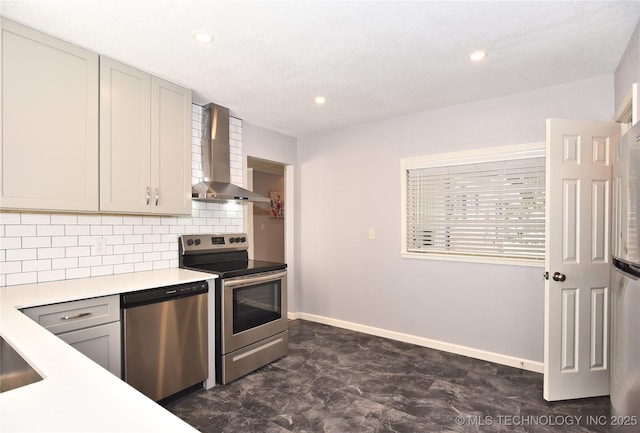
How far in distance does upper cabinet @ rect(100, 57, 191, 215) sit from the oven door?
0.79 meters

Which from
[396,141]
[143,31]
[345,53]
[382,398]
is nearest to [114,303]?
[143,31]

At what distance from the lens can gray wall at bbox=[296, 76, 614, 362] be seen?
2.96 m

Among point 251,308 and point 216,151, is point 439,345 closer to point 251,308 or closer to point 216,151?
point 251,308

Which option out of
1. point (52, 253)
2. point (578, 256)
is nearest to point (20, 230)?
point (52, 253)

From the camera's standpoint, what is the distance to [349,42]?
7.07 feet

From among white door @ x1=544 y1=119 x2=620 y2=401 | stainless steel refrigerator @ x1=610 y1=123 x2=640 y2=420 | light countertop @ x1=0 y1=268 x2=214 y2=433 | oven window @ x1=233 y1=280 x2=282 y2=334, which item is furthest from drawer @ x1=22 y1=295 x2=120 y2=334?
white door @ x1=544 y1=119 x2=620 y2=401

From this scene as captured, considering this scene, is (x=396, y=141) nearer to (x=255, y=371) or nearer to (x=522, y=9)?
(x=522, y=9)

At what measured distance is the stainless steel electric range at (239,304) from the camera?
106 inches

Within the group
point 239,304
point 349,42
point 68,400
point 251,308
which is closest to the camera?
point 68,400

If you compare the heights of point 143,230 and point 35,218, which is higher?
point 35,218

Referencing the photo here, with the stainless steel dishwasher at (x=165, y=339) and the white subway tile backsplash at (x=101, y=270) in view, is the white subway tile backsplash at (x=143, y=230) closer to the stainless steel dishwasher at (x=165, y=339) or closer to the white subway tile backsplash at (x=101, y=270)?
the white subway tile backsplash at (x=101, y=270)

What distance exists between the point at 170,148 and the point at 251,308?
57.7 inches

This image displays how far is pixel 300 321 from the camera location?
442 centimetres

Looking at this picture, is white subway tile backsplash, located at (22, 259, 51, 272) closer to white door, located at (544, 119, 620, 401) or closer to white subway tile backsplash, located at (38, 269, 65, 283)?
white subway tile backsplash, located at (38, 269, 65, 283)
